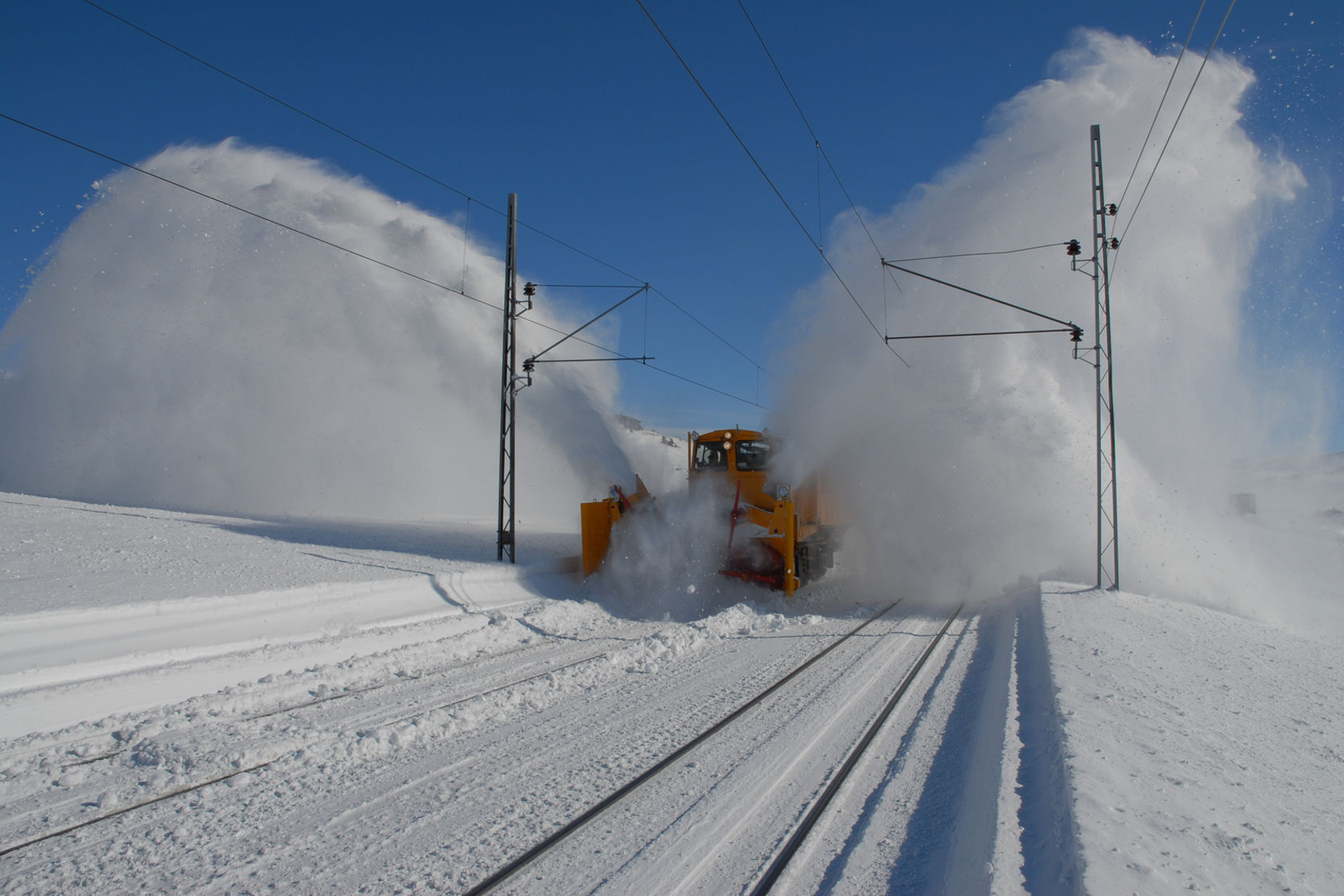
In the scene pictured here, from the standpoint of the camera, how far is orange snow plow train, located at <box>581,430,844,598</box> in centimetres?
1212

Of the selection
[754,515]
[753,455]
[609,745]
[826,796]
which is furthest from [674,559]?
[826,796]

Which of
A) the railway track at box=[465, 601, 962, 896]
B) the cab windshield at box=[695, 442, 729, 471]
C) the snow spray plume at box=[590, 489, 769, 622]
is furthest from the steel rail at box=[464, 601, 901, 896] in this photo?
the cab windshield at box=[695, 442, 729, 471]

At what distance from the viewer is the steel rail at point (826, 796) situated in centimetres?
335

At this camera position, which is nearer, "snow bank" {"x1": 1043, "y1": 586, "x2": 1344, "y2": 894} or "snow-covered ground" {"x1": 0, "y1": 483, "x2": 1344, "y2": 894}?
"snow bank" {"x1": 1043, "y1": 586, "x2": 1344, "y2": 894}

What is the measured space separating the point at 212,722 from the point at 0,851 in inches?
79.7

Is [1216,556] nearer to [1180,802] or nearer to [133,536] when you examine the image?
[1180,802]

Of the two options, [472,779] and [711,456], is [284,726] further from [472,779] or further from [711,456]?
[711,456]

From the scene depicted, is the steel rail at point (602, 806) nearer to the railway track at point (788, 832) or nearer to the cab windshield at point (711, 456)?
the railway track at point (788, 832)

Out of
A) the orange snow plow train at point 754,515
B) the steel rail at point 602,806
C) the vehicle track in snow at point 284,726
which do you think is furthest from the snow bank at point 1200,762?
the vehicle track in snow at point 284,726

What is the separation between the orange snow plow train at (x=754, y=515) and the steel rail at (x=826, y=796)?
4.62 metres

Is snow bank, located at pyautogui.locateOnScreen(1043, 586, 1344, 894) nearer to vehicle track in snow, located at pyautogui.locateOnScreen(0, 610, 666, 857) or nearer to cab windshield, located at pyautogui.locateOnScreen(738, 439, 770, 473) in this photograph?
vehicle track in snow, located at pyautogui.locateOnScreen(0, 610, 666, 857)

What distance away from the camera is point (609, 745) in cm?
516

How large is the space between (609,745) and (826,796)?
64.2 inches

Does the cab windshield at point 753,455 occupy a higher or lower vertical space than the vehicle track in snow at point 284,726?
higher
